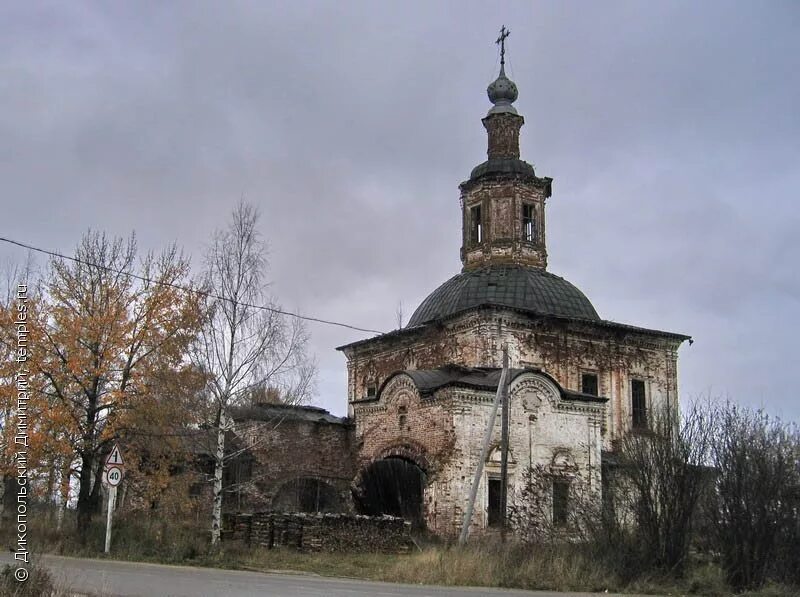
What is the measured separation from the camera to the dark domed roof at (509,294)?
3212 centimetres

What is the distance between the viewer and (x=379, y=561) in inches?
774

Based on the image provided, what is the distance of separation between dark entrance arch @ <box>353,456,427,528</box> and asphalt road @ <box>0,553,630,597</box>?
1044cm

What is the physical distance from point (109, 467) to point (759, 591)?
12406 mm

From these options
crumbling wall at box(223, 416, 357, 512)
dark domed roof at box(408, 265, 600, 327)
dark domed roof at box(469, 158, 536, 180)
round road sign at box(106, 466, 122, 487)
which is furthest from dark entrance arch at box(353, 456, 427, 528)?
dark domed roof at box(469, 158, 536, 180)

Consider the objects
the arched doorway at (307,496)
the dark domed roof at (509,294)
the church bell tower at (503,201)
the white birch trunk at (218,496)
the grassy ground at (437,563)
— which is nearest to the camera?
the grassy ground at (437,563)

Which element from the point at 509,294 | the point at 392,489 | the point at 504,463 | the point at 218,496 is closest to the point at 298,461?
the point at 392,489

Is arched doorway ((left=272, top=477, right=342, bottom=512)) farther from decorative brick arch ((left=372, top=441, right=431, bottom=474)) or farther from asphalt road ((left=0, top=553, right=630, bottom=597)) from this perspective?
asphalt road ((left=0, top=553, right=630, bottom=597))

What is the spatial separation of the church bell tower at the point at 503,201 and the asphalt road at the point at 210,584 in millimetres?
19943

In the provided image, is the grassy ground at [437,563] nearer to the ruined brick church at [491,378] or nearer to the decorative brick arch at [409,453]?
the ruined brick church at [491,378]

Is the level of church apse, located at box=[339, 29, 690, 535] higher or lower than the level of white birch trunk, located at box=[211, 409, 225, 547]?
higher

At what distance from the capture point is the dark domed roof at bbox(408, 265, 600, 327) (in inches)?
1265

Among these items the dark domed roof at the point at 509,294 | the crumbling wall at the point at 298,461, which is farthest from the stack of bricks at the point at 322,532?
the dark domed roof at the point at 509,294

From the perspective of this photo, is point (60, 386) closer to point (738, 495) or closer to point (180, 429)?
point (180, 429)

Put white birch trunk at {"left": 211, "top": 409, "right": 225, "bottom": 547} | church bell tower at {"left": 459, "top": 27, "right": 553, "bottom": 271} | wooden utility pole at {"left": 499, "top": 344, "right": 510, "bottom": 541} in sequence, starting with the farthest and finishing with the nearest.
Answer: church bell tower at {"left": 459, "top": 27, "right": 553, "bottom": 271} → wooden utility pole at {"left": 499, "top": 344, "right": 510, "bottom": 541} → white birch trunk at {"left": 211, "top": 409, "right": 225, "bottom": 547}
